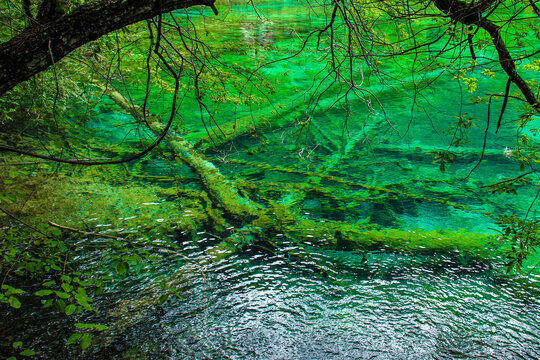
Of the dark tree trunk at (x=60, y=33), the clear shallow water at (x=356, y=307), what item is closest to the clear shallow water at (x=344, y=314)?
the clear shallow water at (x=356, y=307)

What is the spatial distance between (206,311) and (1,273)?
184 centimetres

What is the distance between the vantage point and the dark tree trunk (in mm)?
1799

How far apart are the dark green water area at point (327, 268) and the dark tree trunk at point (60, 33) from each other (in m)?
0.86

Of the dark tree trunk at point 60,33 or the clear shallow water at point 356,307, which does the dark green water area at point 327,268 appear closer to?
the clear shallow water at point 356,307

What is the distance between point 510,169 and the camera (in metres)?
6.60

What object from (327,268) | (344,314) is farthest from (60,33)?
(327,268)

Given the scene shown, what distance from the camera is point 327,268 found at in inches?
171

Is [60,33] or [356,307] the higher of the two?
[60,33]

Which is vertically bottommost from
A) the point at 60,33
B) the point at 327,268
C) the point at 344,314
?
the point at 344,314

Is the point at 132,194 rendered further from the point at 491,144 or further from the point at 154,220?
the point at 491,144

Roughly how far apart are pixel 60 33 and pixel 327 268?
332 centimetres

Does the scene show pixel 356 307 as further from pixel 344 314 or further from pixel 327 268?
pixel 327 268

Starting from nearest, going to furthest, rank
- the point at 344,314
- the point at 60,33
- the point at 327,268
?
the point at 60,33, the point at 344,314, the point at 327,268

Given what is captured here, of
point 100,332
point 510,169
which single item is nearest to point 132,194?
point 100,332
